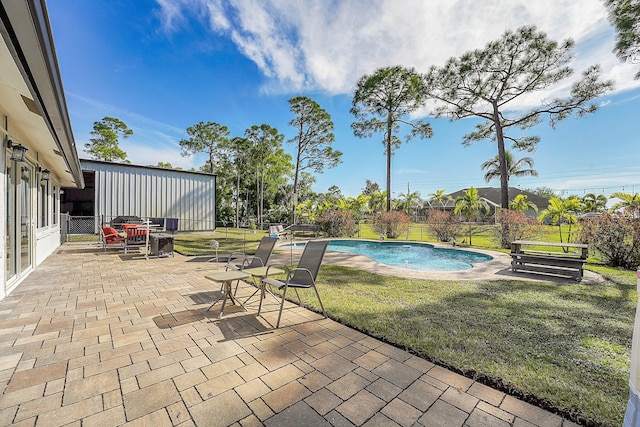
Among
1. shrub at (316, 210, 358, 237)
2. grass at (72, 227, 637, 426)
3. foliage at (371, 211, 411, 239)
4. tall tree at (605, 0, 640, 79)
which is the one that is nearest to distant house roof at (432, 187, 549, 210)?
foliage at (371, 211, 411, 239)

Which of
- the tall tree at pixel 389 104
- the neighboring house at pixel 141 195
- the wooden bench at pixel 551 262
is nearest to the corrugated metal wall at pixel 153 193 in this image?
the neighboring house at pixel 141 195

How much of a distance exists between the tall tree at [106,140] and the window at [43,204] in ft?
65.2

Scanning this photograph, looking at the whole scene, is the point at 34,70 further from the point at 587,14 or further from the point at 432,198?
the point at 432,198

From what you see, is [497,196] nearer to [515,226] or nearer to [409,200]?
[409,200]

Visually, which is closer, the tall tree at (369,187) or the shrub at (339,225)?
the shrub at (339,225)

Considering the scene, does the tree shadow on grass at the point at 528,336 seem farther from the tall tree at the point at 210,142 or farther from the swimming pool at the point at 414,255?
the tall tree at the point at 210,142

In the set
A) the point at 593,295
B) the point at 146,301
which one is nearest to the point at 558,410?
the point at 593,295

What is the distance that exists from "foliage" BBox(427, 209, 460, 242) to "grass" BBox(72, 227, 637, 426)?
800 centimetres

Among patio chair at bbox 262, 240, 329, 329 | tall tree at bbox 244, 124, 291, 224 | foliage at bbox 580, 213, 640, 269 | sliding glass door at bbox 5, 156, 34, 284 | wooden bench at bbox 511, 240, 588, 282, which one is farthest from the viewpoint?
tall tree at bbox 244, 124, 291, 224

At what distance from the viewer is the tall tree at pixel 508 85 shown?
38.3ft

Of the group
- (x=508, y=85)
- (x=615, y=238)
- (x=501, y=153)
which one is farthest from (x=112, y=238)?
(x=508, y=85)

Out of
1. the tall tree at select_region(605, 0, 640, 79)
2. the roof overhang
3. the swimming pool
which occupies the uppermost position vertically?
the tall tree at select_region(605, 0, 640, 79)

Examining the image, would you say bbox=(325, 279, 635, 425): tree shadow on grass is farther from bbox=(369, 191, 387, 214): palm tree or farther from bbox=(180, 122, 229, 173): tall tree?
bbox=(180, 122, 229, 173): tall tree

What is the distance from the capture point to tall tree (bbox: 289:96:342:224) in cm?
2081
